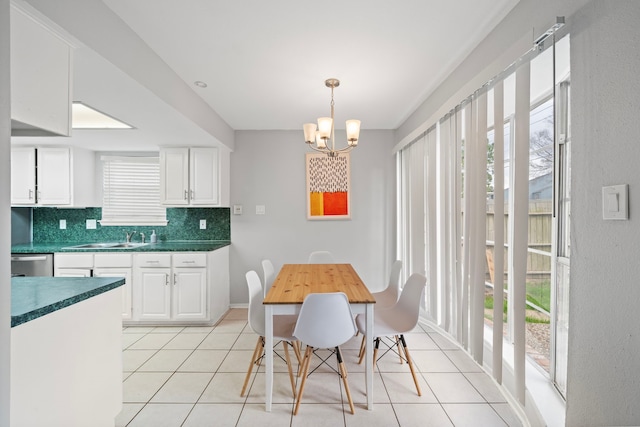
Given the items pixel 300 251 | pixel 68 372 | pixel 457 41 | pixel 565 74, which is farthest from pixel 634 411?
pixel 300 251

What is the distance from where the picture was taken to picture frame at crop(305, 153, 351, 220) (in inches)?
167

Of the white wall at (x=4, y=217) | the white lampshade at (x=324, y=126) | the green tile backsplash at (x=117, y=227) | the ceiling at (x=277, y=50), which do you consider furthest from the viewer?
the green tile backsplash at (x=117, y=227)

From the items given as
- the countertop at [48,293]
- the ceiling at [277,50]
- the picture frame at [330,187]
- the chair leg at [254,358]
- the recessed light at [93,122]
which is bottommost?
the chair leg at [254,358]

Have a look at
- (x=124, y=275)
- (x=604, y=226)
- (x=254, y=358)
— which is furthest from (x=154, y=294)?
(x=604, y=226)

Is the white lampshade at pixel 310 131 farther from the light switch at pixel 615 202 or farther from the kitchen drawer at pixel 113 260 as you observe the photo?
the kitchen drawer at pixel 113 260

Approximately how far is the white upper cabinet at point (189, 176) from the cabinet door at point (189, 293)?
0.87 m

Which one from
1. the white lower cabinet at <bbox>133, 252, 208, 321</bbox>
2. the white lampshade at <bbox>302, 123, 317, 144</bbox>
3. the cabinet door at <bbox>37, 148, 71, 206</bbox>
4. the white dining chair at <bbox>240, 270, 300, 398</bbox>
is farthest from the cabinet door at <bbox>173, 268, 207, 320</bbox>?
the white lampshade at <bbox>302, 123, 317, 144</bbox>

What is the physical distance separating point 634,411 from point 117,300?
2.38 m

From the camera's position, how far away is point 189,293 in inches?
139

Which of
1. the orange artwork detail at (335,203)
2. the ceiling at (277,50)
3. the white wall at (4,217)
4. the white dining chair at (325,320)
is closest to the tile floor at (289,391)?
the white dining chair at (325,320)

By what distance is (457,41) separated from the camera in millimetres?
2080

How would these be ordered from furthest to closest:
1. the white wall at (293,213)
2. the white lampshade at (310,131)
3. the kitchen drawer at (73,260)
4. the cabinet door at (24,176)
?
the white wall at (293,213) < the cabinet door at (24,176) < the kitchen drawer at (73,260) < the white lampshade at (310,131)

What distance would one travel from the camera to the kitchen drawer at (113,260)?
341 centimetres

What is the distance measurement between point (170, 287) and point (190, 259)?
39cm
